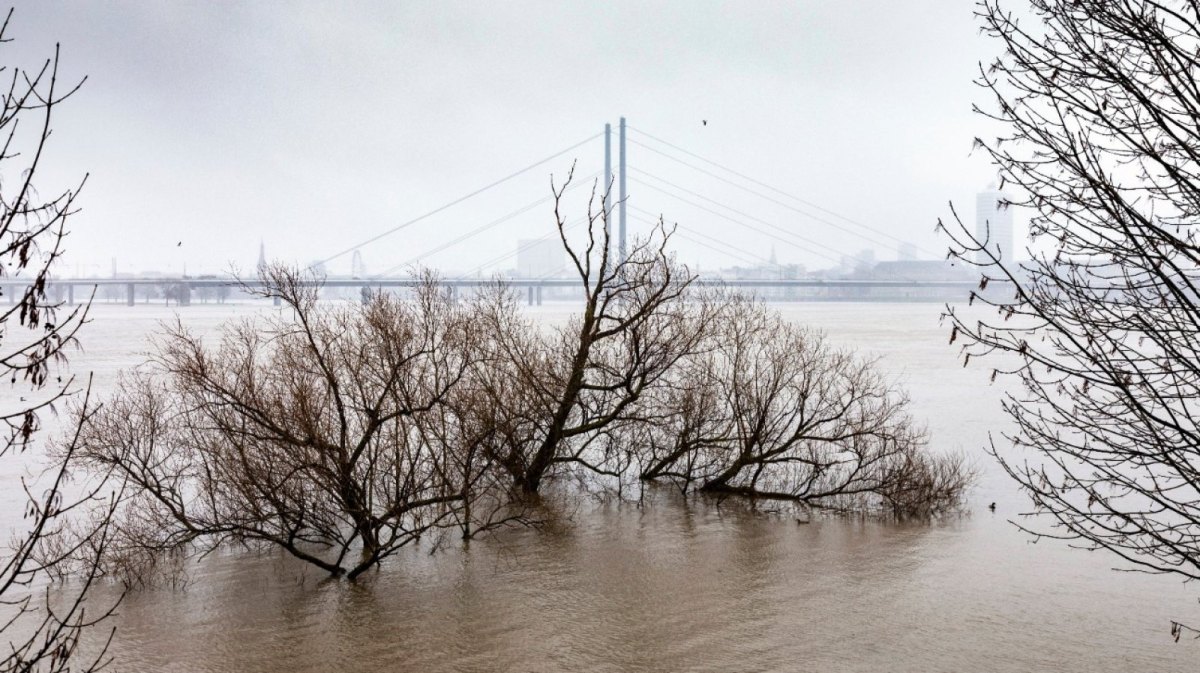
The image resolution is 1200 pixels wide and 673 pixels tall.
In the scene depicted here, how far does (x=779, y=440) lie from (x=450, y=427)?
26.0ft

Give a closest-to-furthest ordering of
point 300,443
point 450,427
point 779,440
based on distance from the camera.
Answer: point 300,443 → point 450,427 → point 779,440

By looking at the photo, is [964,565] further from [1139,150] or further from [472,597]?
[1139,150]

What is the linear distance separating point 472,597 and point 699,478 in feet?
29.8

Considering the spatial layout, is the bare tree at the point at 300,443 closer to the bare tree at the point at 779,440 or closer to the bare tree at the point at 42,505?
the bare tree at the point at 42,505

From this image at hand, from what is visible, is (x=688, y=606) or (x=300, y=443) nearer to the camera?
(x=300, y=443)

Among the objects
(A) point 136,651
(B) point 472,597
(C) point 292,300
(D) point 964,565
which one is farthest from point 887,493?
(A) point 136,651

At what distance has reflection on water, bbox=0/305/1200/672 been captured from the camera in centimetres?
1347

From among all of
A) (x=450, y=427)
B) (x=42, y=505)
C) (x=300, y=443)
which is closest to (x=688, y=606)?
(x=300, y=443)

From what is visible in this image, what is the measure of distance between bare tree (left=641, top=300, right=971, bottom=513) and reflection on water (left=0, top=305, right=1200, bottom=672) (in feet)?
3.61

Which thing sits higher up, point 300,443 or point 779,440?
point 300,443

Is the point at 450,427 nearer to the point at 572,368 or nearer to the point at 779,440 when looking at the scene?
the point at 572,368

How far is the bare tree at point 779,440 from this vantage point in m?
21.5

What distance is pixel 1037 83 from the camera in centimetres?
915

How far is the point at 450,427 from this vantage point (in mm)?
20672
